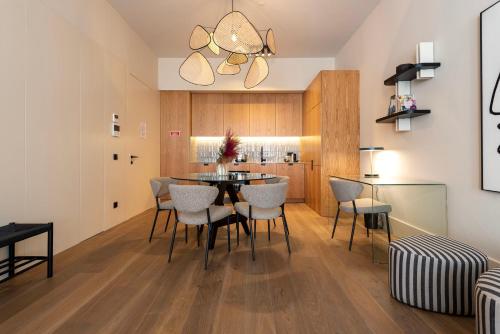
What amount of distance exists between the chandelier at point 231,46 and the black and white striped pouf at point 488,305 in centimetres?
282

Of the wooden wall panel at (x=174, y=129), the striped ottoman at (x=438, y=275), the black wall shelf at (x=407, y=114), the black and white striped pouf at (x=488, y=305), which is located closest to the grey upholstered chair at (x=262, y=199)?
the striped ottoman at (x=438, y=275)

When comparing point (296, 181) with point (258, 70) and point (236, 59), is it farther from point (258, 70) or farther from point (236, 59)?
point (236, 59)

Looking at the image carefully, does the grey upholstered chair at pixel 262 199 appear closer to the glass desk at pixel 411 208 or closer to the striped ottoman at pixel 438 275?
the glass desk at pixel 411 208

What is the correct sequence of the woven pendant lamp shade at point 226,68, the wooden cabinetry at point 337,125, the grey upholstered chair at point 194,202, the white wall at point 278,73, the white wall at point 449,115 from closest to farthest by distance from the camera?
the white wall at point 449,115, the grey upholstered chair at point 194,202, the woven pendant lamp shade at point 226,68, the wooden cabinetry at point 337,125, the white wall at point 278,73

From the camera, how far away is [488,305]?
4.07 ft

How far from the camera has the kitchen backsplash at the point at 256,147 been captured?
690 centimetres

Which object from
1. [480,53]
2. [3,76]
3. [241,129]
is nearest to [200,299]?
[3,76]

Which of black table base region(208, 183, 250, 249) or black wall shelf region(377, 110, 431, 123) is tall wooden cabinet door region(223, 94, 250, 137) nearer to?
black table base region(208, 183, 250, 249)

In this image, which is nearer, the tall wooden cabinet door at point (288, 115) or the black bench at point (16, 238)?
the black bench at point (16, 238)

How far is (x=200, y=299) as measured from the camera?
200cm

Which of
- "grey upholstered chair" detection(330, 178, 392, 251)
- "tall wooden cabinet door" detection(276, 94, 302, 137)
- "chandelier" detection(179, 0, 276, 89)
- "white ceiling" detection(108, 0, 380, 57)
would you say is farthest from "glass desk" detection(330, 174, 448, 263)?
"tall wooden cabinet door" detection(276, 94, 302, 137)

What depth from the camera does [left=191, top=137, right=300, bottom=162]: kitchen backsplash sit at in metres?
6.90

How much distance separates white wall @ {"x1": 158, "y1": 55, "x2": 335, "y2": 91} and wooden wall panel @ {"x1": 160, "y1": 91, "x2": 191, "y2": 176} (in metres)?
0.25

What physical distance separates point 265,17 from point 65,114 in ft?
10.9
